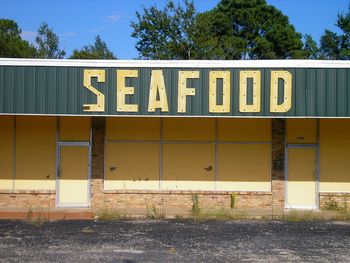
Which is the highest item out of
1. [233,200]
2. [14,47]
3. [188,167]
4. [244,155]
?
[14,47]

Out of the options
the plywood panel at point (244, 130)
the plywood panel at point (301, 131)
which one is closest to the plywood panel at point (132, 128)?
the plywood panel at point (244, 130)

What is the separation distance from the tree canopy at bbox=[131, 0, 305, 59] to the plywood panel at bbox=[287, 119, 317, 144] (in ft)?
85.4

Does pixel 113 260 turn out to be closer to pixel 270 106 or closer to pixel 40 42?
pixel 270 106

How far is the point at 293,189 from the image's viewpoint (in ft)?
51.7

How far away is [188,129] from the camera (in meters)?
16.0

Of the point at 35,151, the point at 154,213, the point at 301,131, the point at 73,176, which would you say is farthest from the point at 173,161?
the point at 35,151

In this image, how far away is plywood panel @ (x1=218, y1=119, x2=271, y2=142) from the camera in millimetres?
15930

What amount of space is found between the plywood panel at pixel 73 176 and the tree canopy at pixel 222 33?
26.5 m

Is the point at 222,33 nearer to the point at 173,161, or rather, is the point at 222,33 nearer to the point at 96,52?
the point at 96,52

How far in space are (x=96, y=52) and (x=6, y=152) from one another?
40.9m

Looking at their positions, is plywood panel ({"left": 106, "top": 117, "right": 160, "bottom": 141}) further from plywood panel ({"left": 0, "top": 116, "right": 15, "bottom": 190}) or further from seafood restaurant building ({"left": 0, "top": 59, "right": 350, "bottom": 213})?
plywood panel ({"left": 0, "top": 116, "right": 15, "bottom": 190})

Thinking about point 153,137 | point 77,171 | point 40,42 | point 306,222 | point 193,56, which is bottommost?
point 306,222

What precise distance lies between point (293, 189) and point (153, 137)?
4834mm

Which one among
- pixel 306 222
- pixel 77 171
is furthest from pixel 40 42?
pixel 306 222
